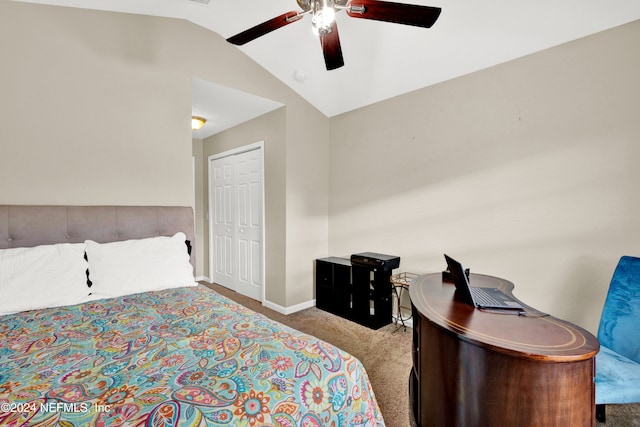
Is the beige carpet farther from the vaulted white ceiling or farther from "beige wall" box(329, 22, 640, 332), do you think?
the vaulted white ceiling

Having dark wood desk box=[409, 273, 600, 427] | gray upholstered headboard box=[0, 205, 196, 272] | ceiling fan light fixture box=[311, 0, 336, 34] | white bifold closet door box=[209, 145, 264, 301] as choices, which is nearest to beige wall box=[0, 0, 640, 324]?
gray upholstered headboard box=[0, 205, 196, 272]

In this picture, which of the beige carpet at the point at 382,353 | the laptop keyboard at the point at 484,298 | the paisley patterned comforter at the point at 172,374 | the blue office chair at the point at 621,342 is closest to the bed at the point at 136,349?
the paisley patterned comforter at the point at 172,374

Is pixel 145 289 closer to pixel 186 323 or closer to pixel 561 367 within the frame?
pixel 186 323

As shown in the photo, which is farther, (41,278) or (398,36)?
(398,36)

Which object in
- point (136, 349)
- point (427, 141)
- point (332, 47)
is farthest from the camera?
point (427, 141)

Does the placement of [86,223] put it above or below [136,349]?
above

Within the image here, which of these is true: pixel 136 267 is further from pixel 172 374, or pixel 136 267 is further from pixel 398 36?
pixel 398 36

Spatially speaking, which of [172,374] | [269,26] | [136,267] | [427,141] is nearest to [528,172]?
[427,141]

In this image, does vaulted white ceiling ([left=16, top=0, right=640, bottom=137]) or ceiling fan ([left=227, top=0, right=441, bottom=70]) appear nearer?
ceiling fan ([left=227, top=0, right=441, bottom=70])

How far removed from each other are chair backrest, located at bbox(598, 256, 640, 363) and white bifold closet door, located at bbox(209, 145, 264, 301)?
3276 millimetres

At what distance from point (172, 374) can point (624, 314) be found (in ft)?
7.65

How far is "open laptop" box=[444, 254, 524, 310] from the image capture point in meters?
1.42

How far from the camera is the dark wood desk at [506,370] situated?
1001 millimetres

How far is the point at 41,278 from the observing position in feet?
5.66
